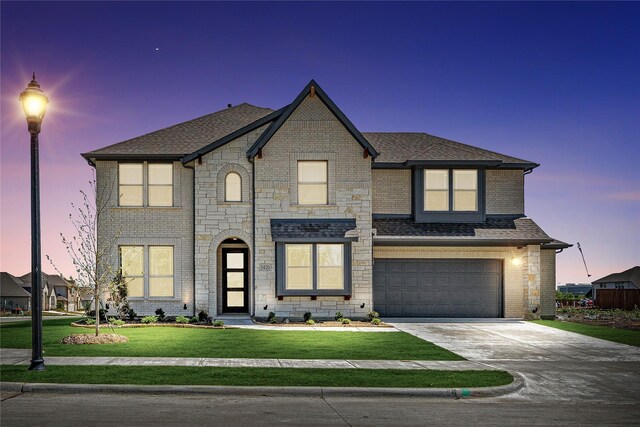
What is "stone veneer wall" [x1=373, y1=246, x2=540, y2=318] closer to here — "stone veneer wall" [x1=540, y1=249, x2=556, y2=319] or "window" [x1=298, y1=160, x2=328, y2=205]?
"stone veneer wall" [x1=540, y1=249, x2=556, y2=319]

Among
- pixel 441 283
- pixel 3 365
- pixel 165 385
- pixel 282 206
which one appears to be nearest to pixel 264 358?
pixel 165 385

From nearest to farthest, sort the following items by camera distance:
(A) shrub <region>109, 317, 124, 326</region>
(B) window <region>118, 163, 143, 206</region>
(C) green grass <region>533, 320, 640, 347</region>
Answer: (C) green grass <region>533, 320, 640, 347</region> → (A) shrub <region>109, 317, 124, 326</region> → (B) window <region>118, 163, 143, 206</region>

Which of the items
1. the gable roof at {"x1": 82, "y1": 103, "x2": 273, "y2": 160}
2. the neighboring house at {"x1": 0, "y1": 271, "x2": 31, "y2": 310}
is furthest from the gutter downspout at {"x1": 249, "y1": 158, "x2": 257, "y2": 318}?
the neighboring house at {"x1": 0, "y1": 271, "x2": 31, "y2": 310}

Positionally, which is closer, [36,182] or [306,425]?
[306,425]

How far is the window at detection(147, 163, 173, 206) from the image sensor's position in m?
24.2

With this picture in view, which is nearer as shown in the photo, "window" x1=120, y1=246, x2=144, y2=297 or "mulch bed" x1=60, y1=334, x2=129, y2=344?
"mulch bed" x1=60, y1=334, x2=129, y2=344

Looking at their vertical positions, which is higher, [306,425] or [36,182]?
[36,182]

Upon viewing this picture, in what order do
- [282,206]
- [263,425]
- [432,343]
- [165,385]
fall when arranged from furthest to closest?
[282,206]
[432,343]
[165,385]
[263,425]

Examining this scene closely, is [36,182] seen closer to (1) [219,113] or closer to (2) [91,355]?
(2) [91,355]

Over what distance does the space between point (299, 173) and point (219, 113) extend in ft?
24.0

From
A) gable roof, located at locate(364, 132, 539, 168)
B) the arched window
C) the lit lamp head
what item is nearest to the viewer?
the lit lamp head

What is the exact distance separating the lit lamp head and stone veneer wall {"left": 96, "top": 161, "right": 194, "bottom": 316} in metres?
11.8

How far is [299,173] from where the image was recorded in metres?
23.6

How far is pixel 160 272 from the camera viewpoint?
24.1m
